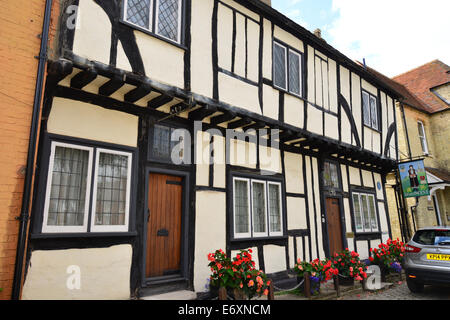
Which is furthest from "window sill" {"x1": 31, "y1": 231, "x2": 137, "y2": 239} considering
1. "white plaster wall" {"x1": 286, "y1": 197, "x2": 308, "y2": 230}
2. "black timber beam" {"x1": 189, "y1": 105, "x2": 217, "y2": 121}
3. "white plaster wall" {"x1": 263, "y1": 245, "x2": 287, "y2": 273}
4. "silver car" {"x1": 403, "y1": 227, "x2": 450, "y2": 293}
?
"silver car" {"x1": 403, "y1": 227, "x2": 450, "y2": 293}

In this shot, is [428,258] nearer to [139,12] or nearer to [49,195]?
[49,195]

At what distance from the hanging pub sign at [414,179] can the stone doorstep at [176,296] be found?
9975mm

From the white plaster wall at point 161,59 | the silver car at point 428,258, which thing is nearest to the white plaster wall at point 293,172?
the silver car at point 428,258

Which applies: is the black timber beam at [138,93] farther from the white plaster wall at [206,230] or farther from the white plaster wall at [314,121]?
the white plaster wall at [314,121]

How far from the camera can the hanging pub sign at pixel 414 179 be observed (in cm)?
1137

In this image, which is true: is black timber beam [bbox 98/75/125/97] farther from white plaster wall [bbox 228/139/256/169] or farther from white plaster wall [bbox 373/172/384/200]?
white plaster wall [bbox 373/172/384/200]

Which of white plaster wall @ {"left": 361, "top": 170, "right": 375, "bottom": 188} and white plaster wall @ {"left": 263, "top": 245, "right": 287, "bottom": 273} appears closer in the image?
white plaster wall @ {"left": 263, "top": 245, "right": 287, "bottom": 273}

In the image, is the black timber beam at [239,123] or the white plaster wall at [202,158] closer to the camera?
the white plaster wall at [202,158]

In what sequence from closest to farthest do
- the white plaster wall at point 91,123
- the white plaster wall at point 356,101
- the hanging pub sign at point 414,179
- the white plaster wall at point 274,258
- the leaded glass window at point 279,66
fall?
the white plaster wall at point 91,123, the white plaster wall at point 274,258, the leaded glass window at point 279,66, the white plaster wall at point 356,101, the hanging pub sign at point 414,179

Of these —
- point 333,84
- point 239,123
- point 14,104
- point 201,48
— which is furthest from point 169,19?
point 333,84

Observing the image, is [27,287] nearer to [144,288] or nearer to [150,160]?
[144,288]

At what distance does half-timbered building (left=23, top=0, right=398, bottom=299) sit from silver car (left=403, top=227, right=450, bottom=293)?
2.35 metres

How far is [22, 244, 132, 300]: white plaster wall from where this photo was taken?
402cm
